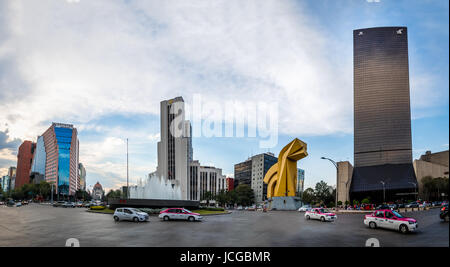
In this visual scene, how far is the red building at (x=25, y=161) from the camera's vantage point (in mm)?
178375

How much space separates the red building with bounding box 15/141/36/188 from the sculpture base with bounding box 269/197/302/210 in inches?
6625

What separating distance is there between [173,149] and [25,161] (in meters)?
125

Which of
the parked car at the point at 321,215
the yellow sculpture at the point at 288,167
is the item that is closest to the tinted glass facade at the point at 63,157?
the yellow sculpture at the point at 288,167

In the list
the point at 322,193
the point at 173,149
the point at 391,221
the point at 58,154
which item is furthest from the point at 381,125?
the point at 58,154

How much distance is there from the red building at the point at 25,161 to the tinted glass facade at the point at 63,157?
42685 mm

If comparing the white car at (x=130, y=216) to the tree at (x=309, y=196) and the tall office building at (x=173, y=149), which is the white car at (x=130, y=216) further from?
the tree at (x=309, y=196)

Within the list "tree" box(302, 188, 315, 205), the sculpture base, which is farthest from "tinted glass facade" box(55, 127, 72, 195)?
the sculpture base

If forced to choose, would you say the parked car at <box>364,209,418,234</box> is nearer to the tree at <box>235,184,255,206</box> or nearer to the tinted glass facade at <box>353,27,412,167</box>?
the tinted glass facade at <box>353,27,412,167</box>

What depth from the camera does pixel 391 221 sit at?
16.5 meters

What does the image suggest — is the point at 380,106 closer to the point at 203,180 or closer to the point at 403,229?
the point at 203,180
